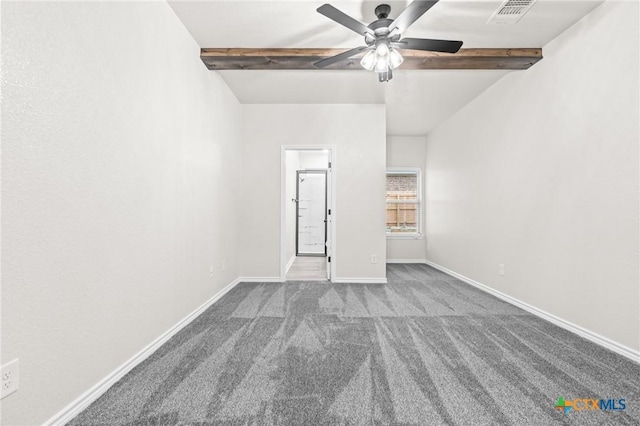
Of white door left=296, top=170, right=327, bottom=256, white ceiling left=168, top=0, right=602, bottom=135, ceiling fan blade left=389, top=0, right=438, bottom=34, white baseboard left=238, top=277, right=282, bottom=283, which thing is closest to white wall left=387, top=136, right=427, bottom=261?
white door left=296, top=170, right=327, bottom=256

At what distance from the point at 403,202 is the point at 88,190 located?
527 cm

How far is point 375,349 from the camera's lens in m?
1.85

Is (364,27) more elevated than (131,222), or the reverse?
(364,27)

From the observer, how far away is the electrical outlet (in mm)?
948

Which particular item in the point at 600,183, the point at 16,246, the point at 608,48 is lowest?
the point at 16,246

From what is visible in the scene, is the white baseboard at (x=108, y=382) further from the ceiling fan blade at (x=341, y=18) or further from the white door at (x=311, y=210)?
the white door at (x=311, y=210)

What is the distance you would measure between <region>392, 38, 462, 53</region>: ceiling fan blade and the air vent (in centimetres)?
57

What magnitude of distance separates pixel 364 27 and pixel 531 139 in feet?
6.96

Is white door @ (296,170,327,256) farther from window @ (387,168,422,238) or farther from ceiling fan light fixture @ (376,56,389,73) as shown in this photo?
ceiling fan light fixture @ (376,56,389,73)

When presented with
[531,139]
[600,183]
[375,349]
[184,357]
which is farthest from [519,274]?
[184,357]

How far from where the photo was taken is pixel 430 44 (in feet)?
6.26

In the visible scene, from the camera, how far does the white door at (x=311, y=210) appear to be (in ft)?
21.0

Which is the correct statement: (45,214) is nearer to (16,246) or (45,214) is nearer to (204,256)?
(16,246)

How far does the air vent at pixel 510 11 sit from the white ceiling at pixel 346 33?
0.18ft
